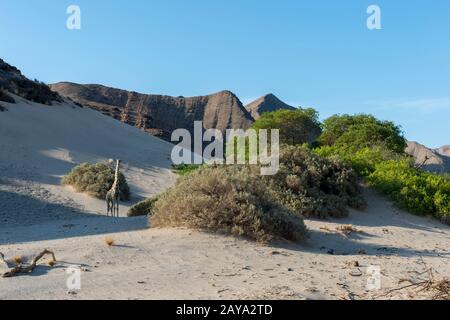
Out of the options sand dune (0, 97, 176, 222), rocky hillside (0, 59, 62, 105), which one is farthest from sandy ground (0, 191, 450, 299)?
rocky hillside (0, 59, 62, 105)

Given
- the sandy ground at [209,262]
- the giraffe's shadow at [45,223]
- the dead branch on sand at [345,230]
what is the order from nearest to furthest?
the sandy ground at [209,262] < the giraffe's shadow at [45,223] < the dead branch on sand at [345,230]

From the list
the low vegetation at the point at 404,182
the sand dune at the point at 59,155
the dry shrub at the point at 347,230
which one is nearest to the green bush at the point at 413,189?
the low vegetation at the point at 404,182

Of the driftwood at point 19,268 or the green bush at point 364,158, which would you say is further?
the green bush at point 364,158

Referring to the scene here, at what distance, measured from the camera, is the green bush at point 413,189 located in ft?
43.2

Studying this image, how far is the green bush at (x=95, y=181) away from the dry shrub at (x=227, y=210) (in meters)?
8.86

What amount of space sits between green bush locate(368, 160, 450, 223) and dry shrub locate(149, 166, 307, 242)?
524 cm

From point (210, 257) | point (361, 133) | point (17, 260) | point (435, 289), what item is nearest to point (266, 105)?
point (361, 133)

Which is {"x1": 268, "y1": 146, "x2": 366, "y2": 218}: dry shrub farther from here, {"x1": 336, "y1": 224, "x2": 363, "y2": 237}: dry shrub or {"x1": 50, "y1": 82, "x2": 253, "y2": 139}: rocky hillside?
{"x1": 50, "y1": 82, "x2": 253, "y2": 139}: rocky hillside

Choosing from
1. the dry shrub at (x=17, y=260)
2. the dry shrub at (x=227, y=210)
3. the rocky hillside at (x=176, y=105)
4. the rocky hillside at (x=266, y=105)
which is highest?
the rocky hillside at (x=266, y=105)

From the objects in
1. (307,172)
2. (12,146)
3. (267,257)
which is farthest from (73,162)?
(267,257)

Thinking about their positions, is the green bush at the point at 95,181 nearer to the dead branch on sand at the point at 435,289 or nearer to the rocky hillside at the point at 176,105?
the dead branch on sand at the point at 435,289

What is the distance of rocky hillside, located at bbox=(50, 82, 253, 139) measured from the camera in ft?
297

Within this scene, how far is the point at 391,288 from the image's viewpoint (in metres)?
6.18
